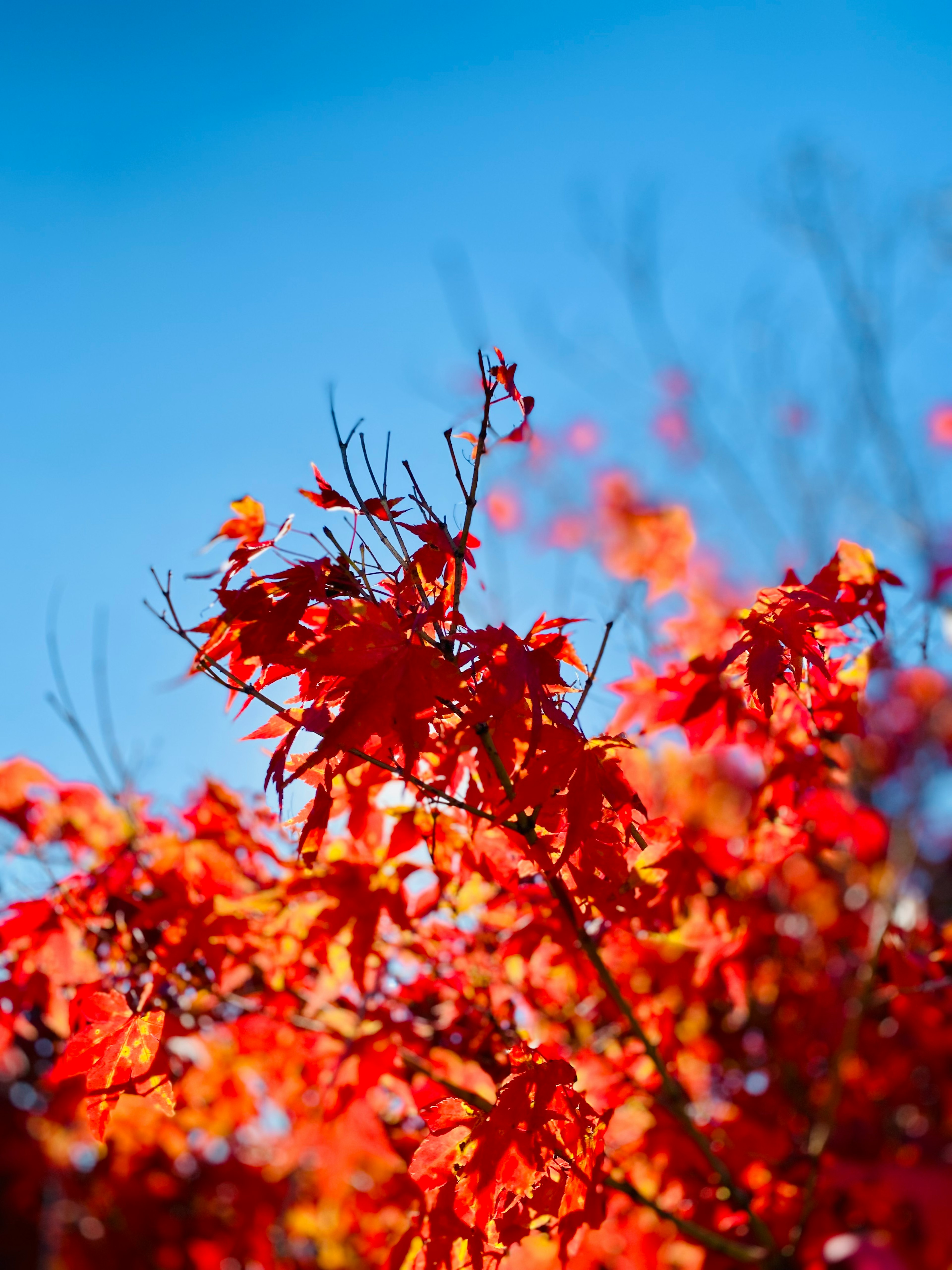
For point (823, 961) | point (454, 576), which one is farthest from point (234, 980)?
point (823, 961)

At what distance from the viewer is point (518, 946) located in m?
2.52

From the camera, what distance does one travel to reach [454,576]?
74.4 inches

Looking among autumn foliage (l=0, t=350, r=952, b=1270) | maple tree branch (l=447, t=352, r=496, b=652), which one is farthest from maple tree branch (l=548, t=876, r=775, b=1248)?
maple tree branch (l=447, t=352, r=496, b=652)

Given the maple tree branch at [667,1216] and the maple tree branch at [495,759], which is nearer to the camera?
the maple tree branch at [495,759]

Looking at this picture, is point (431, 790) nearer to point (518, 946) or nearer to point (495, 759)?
point (495, 759)

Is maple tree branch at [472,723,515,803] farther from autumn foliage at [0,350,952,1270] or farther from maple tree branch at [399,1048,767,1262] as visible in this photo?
maple tree branch at [399,1048,767,1262]

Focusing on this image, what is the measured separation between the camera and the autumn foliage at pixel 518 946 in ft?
5.60

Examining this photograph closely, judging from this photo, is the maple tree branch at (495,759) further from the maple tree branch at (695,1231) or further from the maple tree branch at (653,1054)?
the maple tree branch at (695,1231)

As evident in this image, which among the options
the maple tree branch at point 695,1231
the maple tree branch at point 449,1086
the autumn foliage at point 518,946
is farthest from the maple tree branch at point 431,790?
the maple tree branch at point 695,1231

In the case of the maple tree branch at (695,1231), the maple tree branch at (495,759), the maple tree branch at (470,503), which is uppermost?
the maple tree branch at (470,503)

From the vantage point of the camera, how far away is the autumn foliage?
171cm

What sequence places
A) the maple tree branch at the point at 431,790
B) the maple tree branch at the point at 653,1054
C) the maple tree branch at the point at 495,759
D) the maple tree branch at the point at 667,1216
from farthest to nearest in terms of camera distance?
the maple tree branch at the point at 667,1216, the maple tree branch at the point at 653,1054, the maple tree branch at the point at 495,759, the maple tree branch at the point at 431,790

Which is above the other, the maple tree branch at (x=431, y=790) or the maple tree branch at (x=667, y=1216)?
the maple tree branch at (x=431, y=790)

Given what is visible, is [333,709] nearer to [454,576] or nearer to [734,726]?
[454,576]
